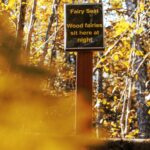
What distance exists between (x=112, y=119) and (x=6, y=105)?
595 inches

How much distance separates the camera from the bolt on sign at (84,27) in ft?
17.6

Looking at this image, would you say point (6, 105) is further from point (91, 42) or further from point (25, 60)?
point (91, 42)

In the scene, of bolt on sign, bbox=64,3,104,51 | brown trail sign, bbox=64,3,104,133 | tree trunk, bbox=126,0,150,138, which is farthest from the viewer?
tree trunk, bbox=126,0,150,138

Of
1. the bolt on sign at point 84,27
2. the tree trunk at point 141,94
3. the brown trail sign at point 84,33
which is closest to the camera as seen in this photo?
the brown trail sign at point 84,33

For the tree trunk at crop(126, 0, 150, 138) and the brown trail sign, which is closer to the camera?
the brown trail sign

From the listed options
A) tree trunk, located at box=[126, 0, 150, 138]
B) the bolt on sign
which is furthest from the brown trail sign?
tree trunk, located at box=[126, 0, 150, 138]

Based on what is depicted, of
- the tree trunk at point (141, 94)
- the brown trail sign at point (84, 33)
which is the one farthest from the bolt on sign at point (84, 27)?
the tree trunk at point (141, 94)

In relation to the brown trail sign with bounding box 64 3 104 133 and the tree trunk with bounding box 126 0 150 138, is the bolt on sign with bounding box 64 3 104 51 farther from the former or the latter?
the tree trunk with bounding box 126 0 150 138

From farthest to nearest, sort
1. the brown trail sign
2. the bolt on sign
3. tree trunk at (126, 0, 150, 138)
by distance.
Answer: tree trunk at (126, 0, 150, 138) < the bolt on sign < the brown trail sign

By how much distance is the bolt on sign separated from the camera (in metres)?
5.35

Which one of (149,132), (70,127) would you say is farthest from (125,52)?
(70,127)

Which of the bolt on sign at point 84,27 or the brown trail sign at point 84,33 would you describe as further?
the bolt on sign at point 84,27

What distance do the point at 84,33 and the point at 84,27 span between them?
0.08m

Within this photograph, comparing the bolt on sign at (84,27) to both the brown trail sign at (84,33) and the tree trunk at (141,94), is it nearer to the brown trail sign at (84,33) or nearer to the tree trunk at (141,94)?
the brown trail sign at (84,33)
